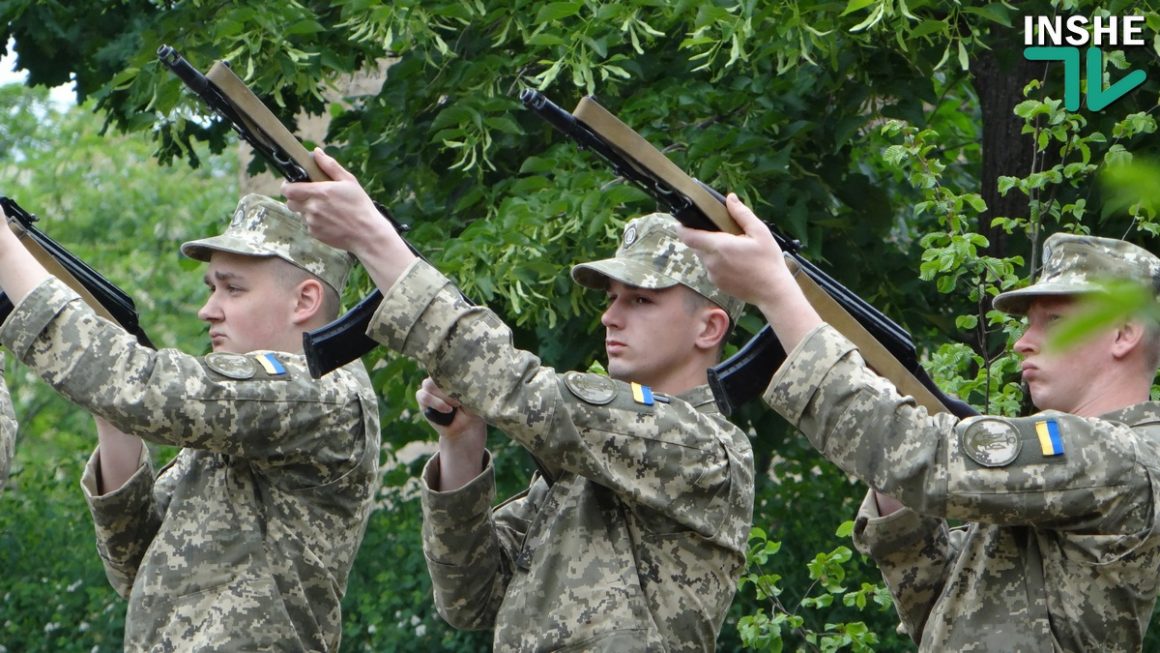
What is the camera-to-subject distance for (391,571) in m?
8.98

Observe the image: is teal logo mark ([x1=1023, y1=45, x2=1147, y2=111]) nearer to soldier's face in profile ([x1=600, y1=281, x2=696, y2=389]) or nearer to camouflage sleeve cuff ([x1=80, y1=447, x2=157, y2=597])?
soldier's face in profile ([x1=600, y1=281, x2=696, y2=389])

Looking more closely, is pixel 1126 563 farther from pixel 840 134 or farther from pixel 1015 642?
pixel 840 134

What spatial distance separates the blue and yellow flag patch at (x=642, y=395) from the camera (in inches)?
172

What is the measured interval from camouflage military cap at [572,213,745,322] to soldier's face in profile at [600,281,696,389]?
3 centimetres

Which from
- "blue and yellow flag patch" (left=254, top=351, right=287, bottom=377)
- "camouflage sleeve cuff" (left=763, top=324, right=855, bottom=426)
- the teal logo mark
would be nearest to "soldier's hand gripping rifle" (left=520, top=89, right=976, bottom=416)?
"camouflage sleeve cuff" (left=763, top=324, right=855, bottom=426)

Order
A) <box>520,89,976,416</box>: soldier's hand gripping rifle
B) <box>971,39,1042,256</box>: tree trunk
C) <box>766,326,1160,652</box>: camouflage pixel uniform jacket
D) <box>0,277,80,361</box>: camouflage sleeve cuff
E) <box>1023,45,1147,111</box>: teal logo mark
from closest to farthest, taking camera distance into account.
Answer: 1. <box>766,326,1160,652</box>: camouflage pixel uniform jacket
2. <box>520,89,976,416</box>: soldier's hand gripping rifle
3. <box>0,277,80,361</box>: camouflage sleeve cuff
4. <box>1023,45,1147,111</box>: teal logo mark
5. <box>971,39,1042,256</box>: tree trunk

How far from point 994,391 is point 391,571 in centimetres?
371

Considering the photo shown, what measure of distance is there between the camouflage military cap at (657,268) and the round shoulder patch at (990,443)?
101cm

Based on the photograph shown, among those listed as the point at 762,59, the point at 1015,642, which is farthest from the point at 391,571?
the point at 1015,642

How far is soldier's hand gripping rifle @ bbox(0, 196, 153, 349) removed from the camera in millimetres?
4801

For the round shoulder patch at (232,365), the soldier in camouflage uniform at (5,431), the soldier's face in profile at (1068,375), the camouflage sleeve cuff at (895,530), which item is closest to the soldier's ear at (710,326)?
the camouflage sleeve cuff at (895,530)

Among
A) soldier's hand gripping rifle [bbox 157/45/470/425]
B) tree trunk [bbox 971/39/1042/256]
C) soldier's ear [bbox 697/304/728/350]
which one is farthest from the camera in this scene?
tree trunk [bbox 971/39/1042/256]

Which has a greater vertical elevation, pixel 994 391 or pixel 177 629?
pixel 177 629

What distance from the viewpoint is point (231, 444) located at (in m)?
4.52
